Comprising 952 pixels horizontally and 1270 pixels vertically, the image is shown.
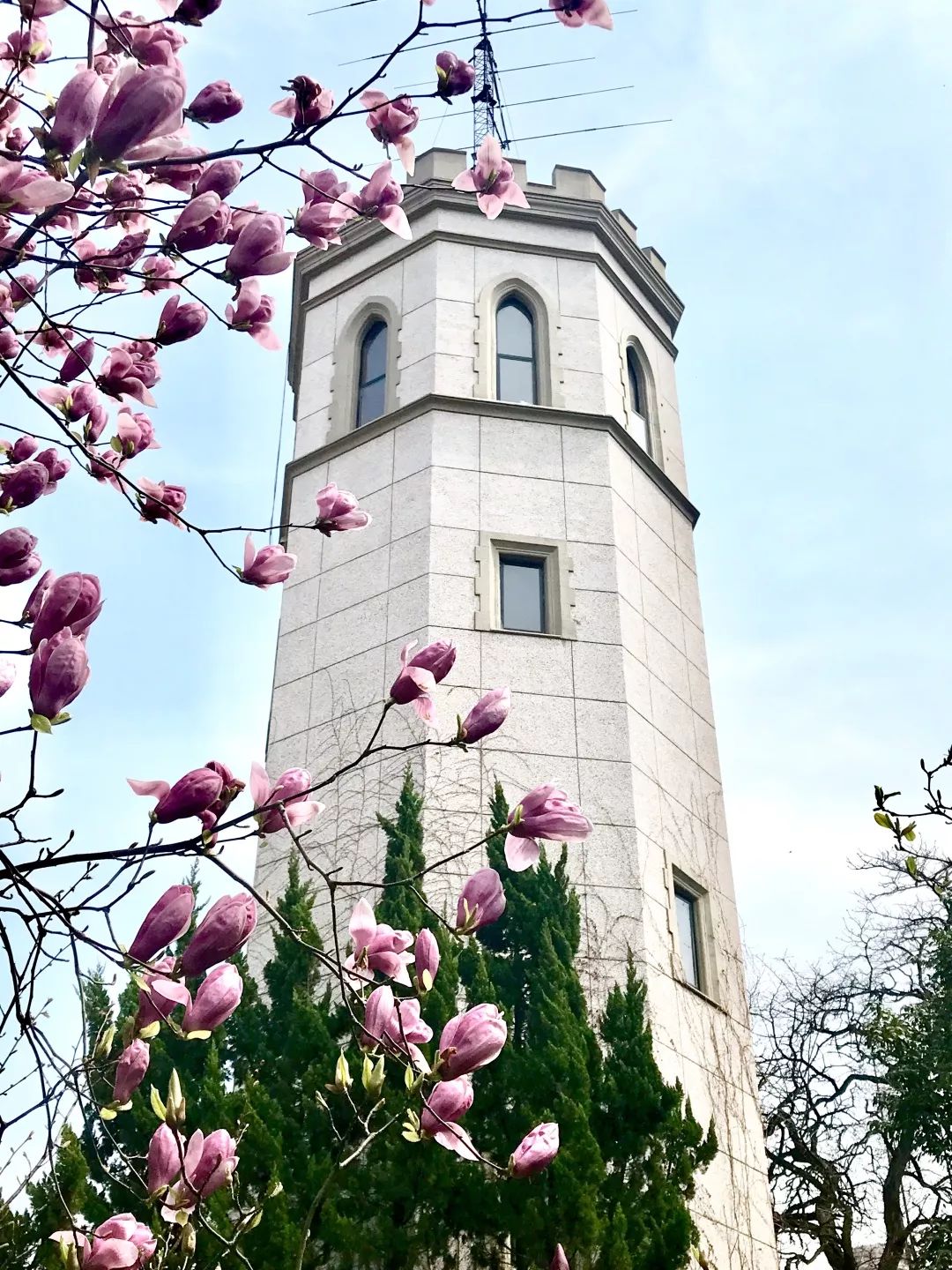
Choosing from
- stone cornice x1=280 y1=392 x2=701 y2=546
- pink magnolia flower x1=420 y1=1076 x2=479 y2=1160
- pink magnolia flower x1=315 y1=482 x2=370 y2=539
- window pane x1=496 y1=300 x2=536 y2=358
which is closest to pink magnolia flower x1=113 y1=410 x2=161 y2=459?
pink magnolia flower x1=315 y1=482 x2=370 y2=539

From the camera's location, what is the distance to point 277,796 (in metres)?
1.94

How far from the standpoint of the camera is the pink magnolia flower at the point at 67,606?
156cm

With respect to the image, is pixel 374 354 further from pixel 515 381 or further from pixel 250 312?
pixel 250 312

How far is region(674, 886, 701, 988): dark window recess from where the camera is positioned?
26.7 feet

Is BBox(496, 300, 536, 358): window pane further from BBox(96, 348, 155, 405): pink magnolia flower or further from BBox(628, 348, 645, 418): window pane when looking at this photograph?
BBox(96, 348, 155, 405): pink magnolia flower

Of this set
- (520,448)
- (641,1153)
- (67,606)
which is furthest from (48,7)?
(520,448)

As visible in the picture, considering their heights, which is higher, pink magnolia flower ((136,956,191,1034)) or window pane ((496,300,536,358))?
window pane ((496,300,536,358))

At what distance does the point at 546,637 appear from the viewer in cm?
868

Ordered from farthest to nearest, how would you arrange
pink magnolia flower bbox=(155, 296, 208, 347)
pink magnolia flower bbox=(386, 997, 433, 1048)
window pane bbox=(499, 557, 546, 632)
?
1. window pane bbox=(499, 557, 546, 632)
2. pink magnolia flower bbox=(155, 296, 208, 347)
3. pink magnolia flower bbox=(386, 997, 433, 1048)

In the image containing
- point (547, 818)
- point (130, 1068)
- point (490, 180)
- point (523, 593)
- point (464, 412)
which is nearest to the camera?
point (547, 818)

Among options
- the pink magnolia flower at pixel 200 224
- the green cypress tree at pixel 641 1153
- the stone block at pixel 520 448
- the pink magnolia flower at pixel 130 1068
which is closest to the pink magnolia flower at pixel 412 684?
the pink magnolia flower at pixel 130 1068

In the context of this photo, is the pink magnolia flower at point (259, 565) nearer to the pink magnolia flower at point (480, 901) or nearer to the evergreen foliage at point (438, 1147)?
the pink magnolia flower at point (480, 901)

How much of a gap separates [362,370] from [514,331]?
1401 mm

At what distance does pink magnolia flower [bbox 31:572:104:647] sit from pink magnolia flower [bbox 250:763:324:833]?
0.38m
